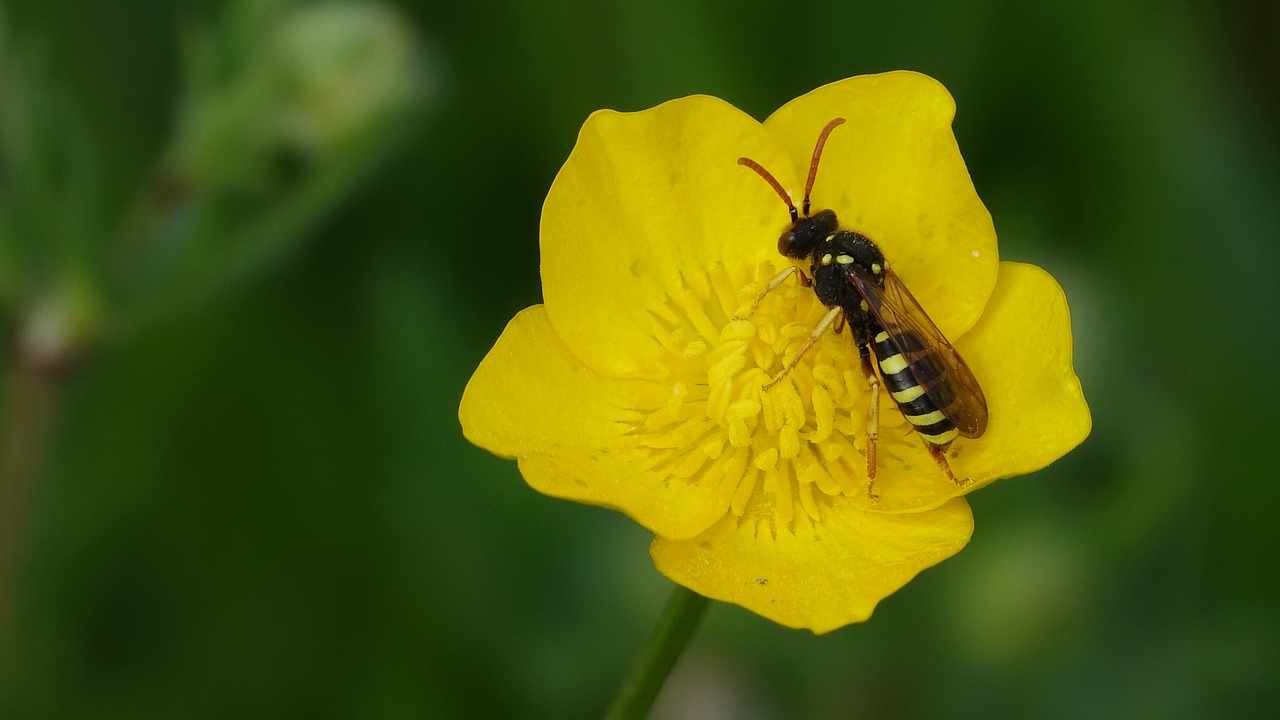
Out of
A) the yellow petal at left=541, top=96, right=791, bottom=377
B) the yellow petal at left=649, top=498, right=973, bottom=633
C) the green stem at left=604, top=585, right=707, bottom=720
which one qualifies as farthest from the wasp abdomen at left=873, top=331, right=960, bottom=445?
the green stem at left=604, top=585, right=707, bottom=720

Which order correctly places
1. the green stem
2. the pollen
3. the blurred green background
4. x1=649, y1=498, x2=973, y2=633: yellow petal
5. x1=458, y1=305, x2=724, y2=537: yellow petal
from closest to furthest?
the green stem → x1=649, y1=498, x2=973, y2=633: yellow petal → x1=458, y1=305, x2=724, y2=537: yellow petal → the pollen → the blurred green background

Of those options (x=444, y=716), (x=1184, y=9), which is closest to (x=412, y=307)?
(x=444, y=716)

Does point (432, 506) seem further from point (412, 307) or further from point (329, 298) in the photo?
point (329, 298)

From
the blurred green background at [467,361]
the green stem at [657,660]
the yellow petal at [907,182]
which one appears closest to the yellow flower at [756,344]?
the yellow petal at [907,182]

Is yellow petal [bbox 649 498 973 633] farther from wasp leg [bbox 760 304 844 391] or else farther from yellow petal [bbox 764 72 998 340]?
yellow petal [bbox 764 72 998 340]

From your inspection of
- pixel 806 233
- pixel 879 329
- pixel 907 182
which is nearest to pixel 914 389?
pixel 879 329

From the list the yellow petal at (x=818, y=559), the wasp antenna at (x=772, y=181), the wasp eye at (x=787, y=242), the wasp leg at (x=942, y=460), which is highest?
the wasp antenna at (x=772, y=181)

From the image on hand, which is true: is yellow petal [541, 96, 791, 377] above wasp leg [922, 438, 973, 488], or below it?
above

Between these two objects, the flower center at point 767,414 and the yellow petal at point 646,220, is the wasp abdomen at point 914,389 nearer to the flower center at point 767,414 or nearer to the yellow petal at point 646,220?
the flower center at point 767,414
